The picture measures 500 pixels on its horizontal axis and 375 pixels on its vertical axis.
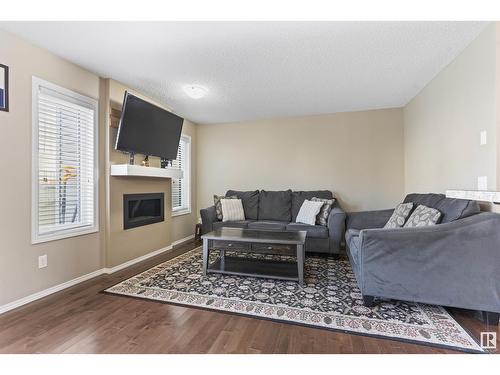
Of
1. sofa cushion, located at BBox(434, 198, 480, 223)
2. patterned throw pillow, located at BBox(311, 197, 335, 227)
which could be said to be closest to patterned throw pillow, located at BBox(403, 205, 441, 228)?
sofa cushion, located at BBox(434, 198, 480, 223)

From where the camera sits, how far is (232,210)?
4.20m

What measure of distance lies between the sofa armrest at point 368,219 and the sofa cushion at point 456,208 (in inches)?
36.6

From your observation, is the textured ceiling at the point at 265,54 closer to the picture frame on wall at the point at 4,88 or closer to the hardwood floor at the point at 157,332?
the picture frame on wall at the point at 4,88

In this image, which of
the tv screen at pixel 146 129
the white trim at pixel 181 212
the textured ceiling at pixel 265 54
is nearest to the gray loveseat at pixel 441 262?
the textured ceiling at pixel 265 54

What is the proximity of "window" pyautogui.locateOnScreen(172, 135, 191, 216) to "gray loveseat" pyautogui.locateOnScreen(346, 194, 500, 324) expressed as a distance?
3.47 metres

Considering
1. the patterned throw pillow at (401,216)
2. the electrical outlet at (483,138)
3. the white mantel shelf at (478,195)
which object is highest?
the electrical outlet at (483,138)

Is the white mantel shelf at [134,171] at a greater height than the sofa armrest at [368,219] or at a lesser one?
greater

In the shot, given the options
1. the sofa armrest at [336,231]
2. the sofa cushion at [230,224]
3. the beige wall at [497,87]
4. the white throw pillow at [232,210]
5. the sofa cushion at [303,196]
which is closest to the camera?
the beige wall at [497,87]

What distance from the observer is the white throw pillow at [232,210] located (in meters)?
4.11

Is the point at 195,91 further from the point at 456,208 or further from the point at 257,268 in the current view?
the point at 456,208

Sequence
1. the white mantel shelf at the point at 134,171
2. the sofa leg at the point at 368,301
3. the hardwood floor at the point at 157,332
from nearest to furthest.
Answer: the hardwood floor at the point at 157,332, the sofa leg at the point at 368,301, the white mantel shelf at the point at 134,171
